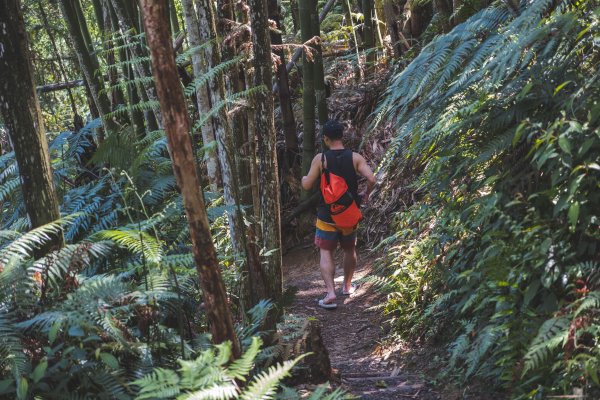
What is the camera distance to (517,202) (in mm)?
3699

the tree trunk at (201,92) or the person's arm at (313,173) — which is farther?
the person's arm at (313,173)

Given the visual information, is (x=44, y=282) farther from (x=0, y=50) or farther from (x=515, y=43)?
(x=515, y=43)

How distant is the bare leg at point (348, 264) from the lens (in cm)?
709

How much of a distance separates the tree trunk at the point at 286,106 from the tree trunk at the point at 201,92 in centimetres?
164

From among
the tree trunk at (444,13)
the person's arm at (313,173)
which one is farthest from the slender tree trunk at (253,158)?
the tree trunk at (444,13)

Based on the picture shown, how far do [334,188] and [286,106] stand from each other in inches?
148

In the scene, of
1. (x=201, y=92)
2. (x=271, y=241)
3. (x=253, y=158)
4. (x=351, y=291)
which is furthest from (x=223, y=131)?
(x=351, y=291)

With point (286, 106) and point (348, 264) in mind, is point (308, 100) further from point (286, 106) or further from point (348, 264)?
point (348, 264)

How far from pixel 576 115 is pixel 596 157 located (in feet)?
1.53

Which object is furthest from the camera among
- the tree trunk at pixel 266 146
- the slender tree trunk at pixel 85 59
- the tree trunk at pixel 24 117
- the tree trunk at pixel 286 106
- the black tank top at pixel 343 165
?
the tree trunk at pixel 286 106

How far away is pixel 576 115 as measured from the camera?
3.90m

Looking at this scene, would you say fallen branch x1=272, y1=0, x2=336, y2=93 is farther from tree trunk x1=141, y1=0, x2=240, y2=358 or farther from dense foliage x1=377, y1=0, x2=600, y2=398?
tree trunk x1=141, y1=0, x2=240, y2=358

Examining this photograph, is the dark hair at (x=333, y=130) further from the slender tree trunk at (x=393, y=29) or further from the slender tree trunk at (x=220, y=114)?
the slender tree trunk at (x=393, y=29)

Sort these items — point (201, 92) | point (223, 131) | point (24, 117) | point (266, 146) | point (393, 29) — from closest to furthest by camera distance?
point (24, 117)
point (266, 146)
point (223, 131)
point (201, 92)
point (393, 29)
